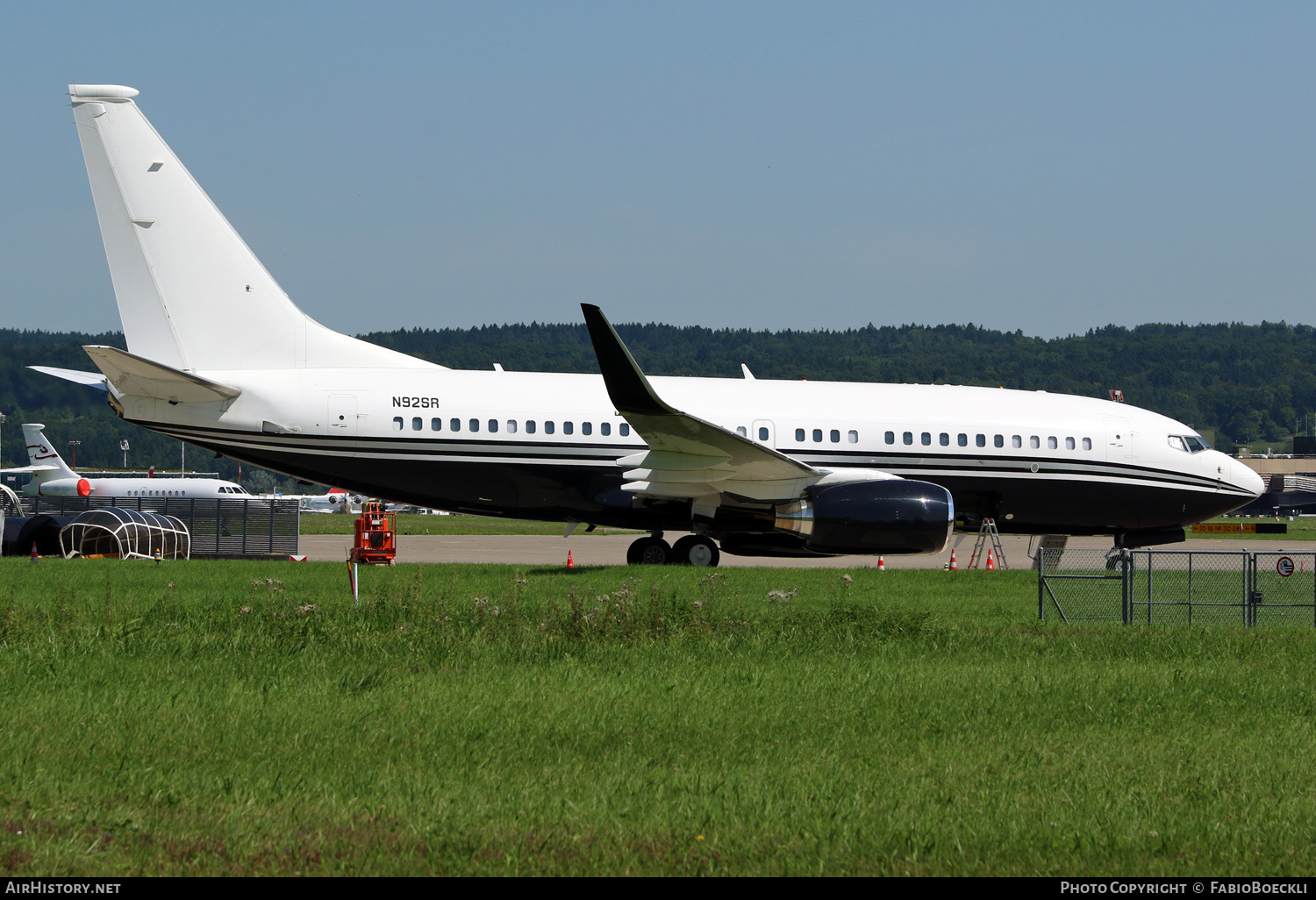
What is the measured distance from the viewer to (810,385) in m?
22.6

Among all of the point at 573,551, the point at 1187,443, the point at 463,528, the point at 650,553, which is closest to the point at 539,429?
the point at 650,553

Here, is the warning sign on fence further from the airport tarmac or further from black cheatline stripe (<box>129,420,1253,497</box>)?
black cheatline stripe (<box>129,420,1253,497</box>)

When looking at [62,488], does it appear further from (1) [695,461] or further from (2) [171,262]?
(1) [695,461]

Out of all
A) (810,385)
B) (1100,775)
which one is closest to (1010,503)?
(810,385)

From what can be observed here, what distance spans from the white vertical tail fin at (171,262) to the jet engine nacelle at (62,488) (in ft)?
185

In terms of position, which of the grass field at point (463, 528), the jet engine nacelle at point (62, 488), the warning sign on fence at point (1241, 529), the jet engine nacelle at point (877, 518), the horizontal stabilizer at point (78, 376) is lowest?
the grass field at point (463, 528)

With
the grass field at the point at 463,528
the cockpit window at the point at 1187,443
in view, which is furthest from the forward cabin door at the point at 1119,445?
the grass field at the point at 463,528

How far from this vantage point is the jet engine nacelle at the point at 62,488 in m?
71.1

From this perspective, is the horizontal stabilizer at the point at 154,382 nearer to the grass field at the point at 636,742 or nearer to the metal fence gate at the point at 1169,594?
the grass field at the point at 636,742

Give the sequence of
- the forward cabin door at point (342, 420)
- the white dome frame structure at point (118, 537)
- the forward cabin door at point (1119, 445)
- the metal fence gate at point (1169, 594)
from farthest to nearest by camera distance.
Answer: the white dome frame structure at point (118, 537), the forward cabin door at point (1119, 445), the forward cabin door at point (342, 420), the metal fence gate at point (1169, 594)

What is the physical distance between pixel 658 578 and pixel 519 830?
12072mm

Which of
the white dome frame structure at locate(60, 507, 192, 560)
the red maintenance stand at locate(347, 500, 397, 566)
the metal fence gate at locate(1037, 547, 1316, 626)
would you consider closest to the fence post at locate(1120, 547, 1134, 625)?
the metal fence gate at locate(1037, 547, 1316, 626)

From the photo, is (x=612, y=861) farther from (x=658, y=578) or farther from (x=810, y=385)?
(x=810, y=385)
